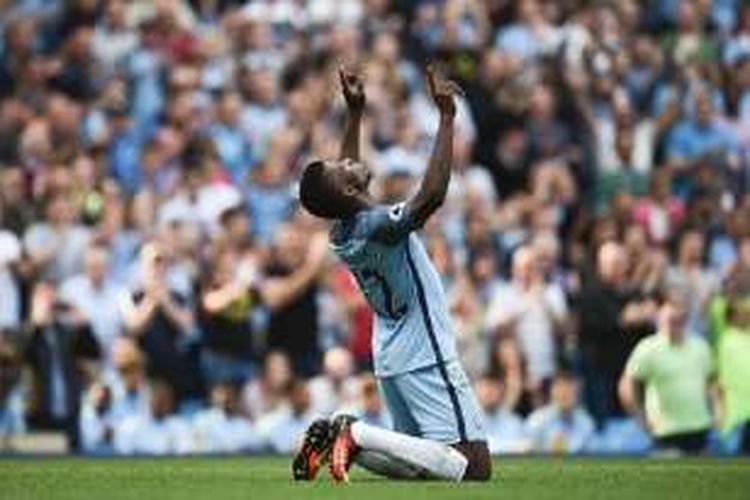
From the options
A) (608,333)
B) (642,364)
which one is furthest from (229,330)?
(642,364)

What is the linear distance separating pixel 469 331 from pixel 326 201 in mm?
8046

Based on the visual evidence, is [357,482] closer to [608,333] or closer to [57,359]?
[57,359]

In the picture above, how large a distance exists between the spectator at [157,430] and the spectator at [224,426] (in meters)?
0.12

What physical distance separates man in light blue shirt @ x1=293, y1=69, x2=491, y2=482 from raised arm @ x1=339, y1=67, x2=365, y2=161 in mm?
431

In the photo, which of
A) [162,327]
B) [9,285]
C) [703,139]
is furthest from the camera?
[703,139]

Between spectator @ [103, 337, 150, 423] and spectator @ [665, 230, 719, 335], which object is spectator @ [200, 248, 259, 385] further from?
spectator @ [665, 230, 719, 335]

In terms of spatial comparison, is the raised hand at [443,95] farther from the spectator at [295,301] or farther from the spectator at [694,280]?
the spectator at [694,280]

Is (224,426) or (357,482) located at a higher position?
(224,426)

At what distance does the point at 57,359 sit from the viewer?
23250mm

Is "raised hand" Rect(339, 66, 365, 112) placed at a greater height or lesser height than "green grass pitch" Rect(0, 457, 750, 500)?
greater

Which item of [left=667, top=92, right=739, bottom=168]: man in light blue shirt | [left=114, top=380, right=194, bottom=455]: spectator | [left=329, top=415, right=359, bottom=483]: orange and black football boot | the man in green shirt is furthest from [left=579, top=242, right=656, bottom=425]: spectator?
[left=329, top=415, right=359, bottom=483]: orange and black football boot

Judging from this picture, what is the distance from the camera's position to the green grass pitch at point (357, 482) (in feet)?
48.6

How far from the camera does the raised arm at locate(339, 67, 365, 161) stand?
16.2m

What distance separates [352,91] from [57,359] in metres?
7.69
